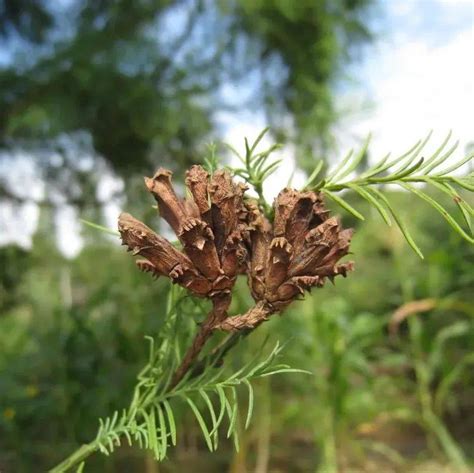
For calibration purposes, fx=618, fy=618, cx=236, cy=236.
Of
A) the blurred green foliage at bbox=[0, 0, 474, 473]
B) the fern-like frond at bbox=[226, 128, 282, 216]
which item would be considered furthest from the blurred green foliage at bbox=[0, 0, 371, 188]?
the fern-like frond at bbox=[226, 128, 282, 216]

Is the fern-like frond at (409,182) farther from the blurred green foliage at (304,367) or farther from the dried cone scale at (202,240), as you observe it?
the blurred green foliage at (304,367)

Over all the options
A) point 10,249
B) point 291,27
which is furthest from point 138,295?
point 291,27

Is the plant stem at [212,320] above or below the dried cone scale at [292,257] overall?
below

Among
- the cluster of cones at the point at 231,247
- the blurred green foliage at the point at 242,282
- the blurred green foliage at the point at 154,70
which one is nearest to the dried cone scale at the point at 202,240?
the cluster of cones at the point at 231,247

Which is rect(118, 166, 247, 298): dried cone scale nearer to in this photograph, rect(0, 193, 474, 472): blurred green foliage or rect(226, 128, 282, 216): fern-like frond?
rect(226, 128, 282, 216): fern-like frond

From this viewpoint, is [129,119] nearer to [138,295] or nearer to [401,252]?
[138,295]

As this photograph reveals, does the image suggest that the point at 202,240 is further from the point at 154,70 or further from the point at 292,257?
the point at 154,70

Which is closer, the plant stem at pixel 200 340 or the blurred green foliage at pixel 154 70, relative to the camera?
the plant stem at pixel 200 340

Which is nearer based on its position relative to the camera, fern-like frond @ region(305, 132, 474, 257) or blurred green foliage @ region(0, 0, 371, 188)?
fern-like frond @ region(305, 132, 474, 257)

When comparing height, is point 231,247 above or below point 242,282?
below

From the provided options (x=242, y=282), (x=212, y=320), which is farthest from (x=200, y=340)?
(x=242, y=282)
